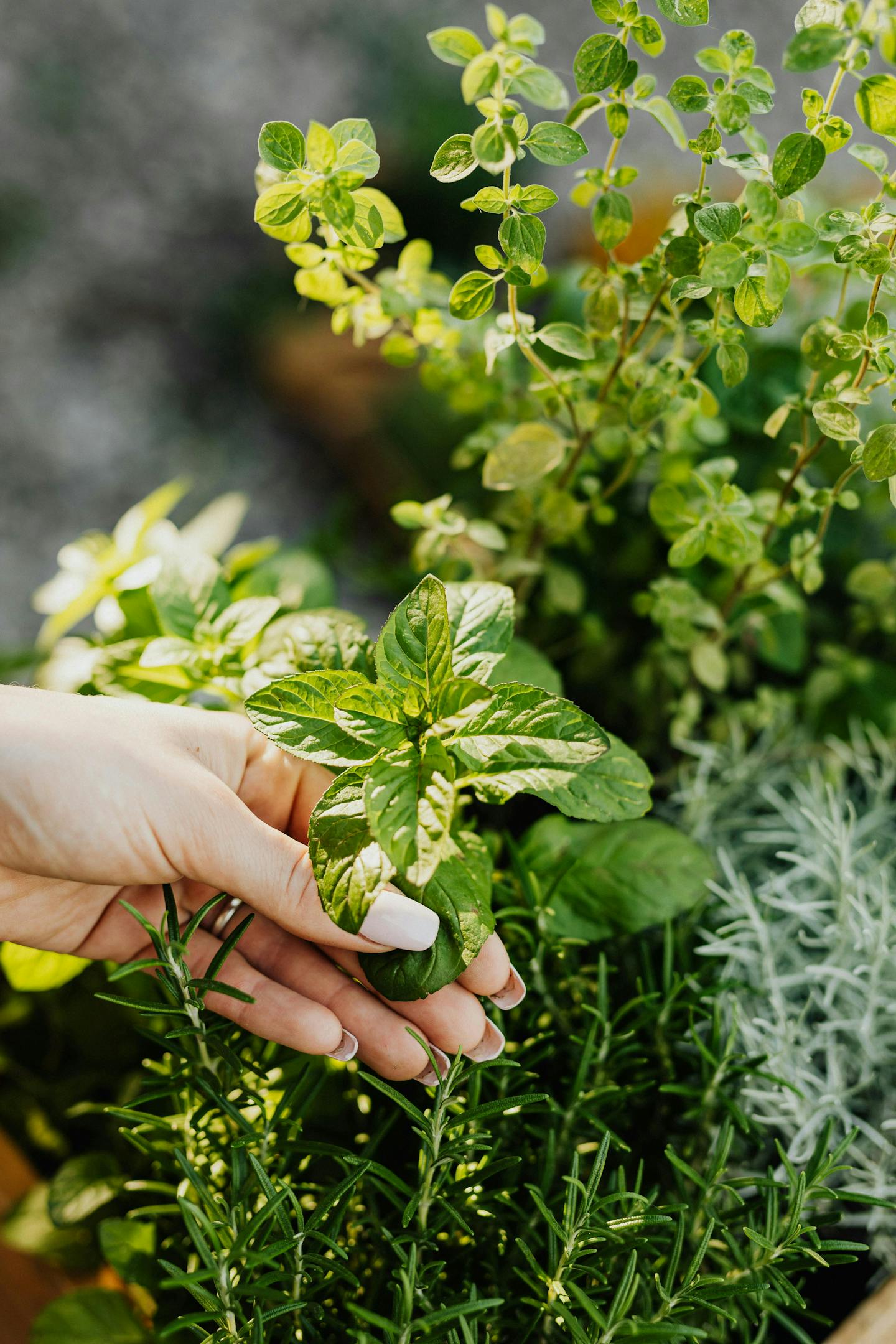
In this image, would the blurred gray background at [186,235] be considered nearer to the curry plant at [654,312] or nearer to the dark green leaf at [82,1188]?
the curry plant at [654,312]

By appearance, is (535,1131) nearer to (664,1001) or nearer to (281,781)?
(664,1001)

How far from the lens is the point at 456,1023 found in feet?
1.64

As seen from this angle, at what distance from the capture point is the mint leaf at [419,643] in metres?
0.47

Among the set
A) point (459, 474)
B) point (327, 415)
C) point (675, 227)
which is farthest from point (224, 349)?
point (675, 227)

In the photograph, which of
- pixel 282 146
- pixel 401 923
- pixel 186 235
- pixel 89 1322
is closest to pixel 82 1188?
pixel 89 1322

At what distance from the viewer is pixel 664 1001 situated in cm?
56

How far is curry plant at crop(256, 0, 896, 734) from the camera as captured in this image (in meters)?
0.44

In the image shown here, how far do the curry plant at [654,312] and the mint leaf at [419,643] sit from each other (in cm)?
16

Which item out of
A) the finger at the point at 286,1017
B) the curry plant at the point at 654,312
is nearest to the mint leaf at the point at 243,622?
the curry plant at the point at 654,312

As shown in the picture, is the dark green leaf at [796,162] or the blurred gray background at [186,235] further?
the blurred gray background at [186,235]

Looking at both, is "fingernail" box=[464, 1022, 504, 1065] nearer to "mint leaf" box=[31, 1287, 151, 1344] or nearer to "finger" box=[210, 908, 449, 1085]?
"finger" box=[210, 908, 449, 1085]

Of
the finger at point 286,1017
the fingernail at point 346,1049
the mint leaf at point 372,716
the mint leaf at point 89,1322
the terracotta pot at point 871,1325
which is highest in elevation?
the mint leaf at point 372,716

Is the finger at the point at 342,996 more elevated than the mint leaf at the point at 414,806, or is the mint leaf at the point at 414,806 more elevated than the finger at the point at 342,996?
the mint leaf at the point at 414,806

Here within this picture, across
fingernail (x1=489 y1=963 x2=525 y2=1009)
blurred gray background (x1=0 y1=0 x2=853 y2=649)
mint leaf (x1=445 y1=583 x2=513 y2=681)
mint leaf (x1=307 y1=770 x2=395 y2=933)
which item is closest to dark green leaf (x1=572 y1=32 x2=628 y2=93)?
mint leaf (x1=445 y1=583 x2=513 y2=681)
